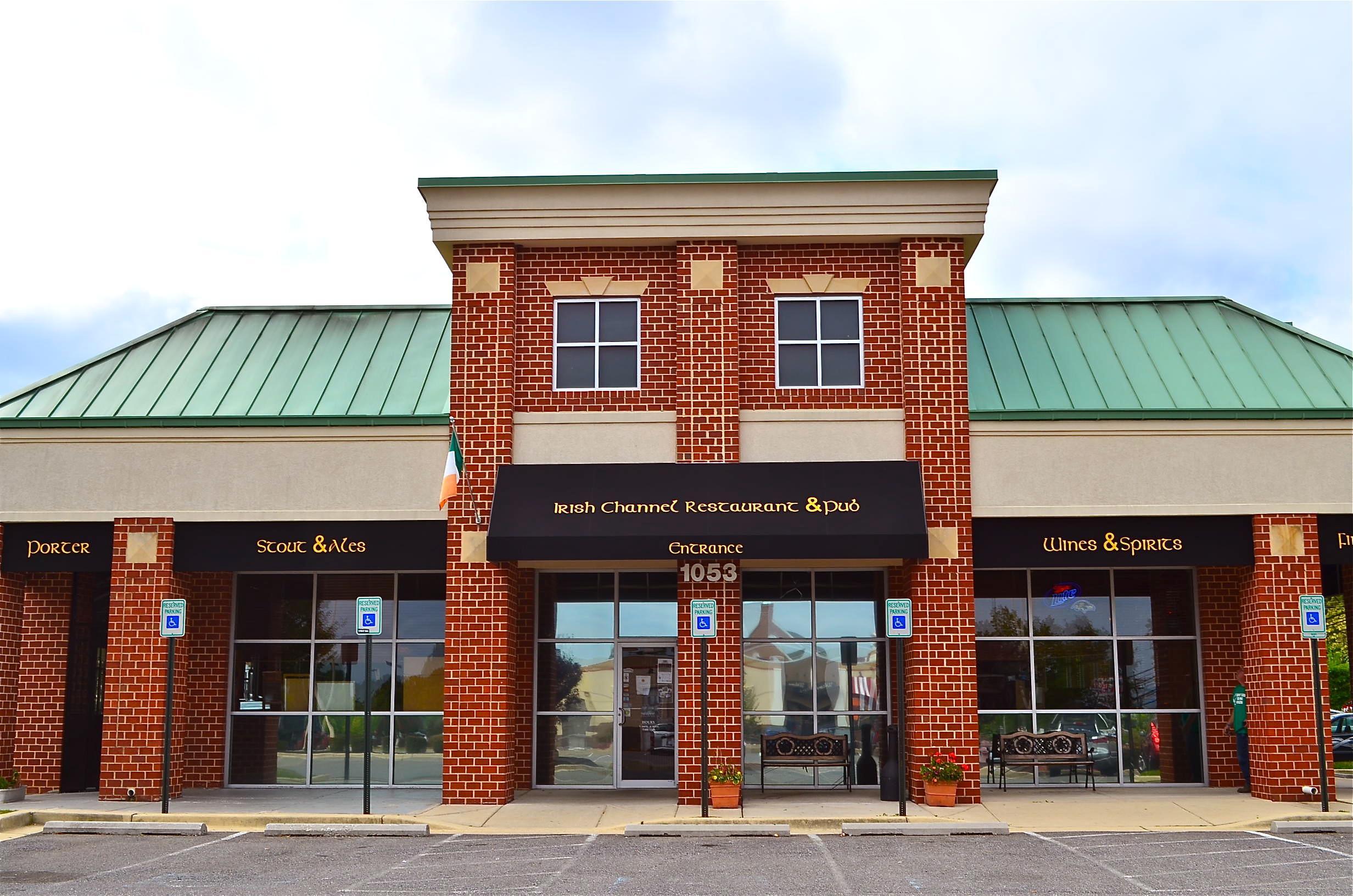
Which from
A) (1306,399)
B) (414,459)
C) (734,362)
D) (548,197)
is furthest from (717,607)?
(1306,399)

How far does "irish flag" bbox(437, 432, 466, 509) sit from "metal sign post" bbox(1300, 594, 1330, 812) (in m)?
11.5

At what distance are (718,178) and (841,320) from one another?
2.77 m

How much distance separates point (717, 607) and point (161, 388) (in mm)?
9484

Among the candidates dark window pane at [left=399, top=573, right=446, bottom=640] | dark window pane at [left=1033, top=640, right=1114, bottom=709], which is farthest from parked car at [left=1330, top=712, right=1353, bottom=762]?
dark window pane at [left=399, top=573, right=446, bottom=640]

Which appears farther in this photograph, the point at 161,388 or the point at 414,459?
the point at 161,388

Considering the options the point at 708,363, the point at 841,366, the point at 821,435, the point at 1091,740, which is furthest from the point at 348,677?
the point at 1091,740

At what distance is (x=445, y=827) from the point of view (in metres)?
16.8

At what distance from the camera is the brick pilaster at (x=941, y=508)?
18422 mm

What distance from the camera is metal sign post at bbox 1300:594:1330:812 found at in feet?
56.4

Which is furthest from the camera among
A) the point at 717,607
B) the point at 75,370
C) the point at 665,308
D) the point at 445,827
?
the point at 75,370

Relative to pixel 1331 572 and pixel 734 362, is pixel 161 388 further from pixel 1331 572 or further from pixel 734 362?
pixel 1331 572

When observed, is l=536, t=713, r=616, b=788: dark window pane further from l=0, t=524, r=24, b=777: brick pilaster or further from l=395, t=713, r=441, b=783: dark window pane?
l=0, t=524, r=24, b=777: brick pilaster

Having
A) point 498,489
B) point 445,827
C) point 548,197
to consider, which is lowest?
point 445,827

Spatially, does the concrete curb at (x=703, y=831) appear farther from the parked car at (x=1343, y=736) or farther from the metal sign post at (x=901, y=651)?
the parked car at (x=1343, y=736)
